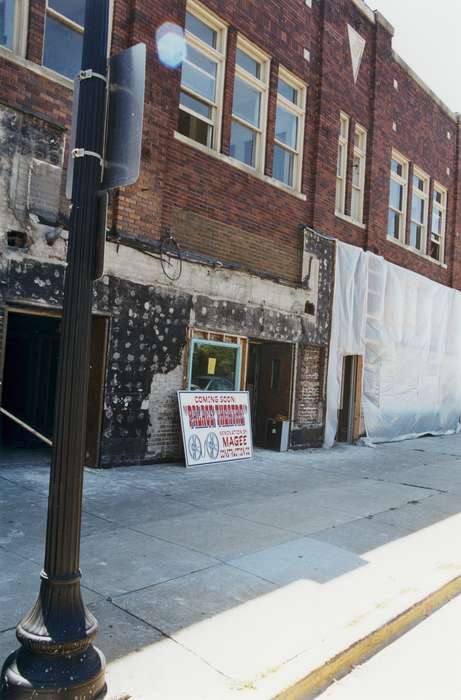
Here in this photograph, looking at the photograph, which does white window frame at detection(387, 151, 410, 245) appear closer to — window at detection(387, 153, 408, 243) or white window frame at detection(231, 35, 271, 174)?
window at detection(387, 153, 408, 243)

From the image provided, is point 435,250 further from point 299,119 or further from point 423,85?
point 299,119

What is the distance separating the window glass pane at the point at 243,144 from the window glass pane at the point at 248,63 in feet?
3.69

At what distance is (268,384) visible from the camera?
1275cm

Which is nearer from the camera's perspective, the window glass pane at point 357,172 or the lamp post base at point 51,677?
the lamp post base at point 51,677

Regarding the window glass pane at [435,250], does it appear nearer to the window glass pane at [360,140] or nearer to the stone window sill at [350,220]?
the stone window sill at [350,220]

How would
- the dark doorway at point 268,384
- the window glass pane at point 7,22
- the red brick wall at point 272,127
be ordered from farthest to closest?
the dark doorway at point 268,384 < the red brick wall at point 272,127 < the window glass pane at point 7,22

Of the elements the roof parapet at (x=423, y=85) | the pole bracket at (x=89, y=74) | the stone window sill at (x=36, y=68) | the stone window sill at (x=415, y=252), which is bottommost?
the pole bracket at (x=89, y=74)

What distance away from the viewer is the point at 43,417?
11.0 metres

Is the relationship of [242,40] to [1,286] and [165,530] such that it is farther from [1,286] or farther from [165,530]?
[165,530]

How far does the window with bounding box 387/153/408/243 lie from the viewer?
16500 mm

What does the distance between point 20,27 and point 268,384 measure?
775 cm

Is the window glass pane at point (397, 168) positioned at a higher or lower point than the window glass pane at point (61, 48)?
higher

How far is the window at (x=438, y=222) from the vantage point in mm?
18641

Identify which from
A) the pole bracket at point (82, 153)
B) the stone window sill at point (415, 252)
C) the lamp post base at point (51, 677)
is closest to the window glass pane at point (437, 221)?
the stone window sill at point (415, 252)
